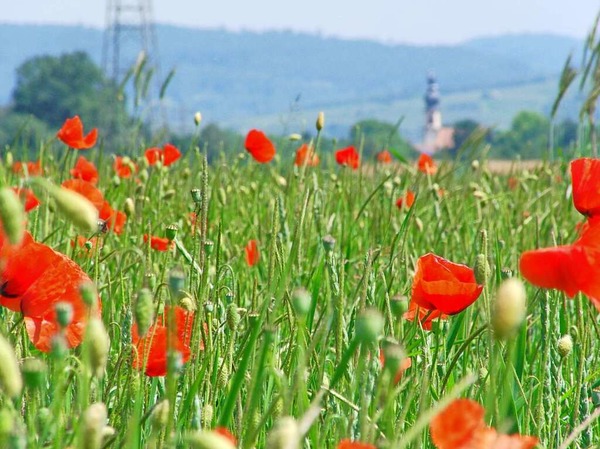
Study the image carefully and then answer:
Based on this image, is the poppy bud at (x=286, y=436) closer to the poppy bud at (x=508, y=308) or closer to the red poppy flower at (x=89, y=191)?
the poppy bud at (x=508, y=308)

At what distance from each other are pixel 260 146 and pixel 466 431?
2.22 m

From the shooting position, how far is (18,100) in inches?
2480

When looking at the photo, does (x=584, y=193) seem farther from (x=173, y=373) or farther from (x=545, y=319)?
(x=173, y=373)

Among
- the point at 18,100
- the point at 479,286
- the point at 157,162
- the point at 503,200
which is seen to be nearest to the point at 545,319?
the point at 479,286

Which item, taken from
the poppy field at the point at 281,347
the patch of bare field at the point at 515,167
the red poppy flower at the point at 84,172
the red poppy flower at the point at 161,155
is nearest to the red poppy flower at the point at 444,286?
the poppy field at the point at 281,347

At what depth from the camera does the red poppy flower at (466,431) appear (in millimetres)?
620

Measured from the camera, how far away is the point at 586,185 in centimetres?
107

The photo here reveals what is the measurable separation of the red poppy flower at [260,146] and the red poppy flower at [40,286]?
182 cm

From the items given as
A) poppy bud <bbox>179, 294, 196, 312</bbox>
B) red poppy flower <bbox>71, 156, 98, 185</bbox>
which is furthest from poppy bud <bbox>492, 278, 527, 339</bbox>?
red poppy flower <bbox>71, 156, 98, 185</bbox>

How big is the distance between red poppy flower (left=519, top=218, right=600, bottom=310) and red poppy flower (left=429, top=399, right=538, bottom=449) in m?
0.15

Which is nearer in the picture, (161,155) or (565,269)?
(565,269)

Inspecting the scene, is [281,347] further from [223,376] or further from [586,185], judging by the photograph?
[586,185]

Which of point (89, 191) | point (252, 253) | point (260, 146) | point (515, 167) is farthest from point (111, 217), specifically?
point (515, 167)

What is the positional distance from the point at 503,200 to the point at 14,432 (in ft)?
6.65
